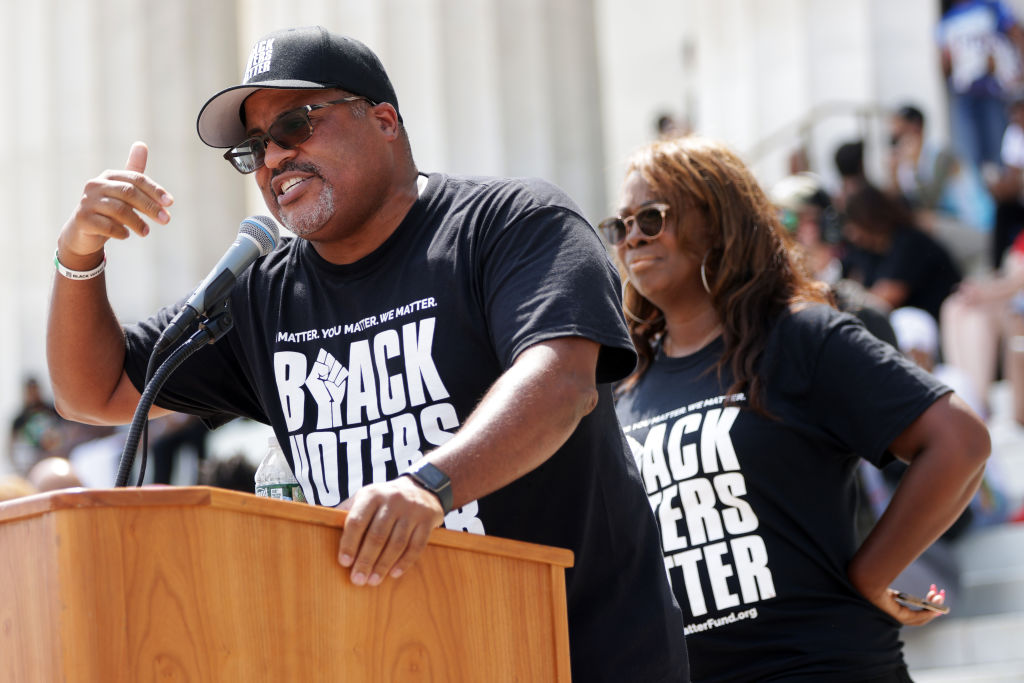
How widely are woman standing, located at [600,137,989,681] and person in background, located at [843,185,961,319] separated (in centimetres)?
490

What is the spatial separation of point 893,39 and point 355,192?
29.9 ft

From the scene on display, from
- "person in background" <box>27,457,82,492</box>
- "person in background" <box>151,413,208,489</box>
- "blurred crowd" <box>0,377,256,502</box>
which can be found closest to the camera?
"person in background" <box>27,457,82,492</box>

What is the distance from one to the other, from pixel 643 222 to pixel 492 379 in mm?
1345

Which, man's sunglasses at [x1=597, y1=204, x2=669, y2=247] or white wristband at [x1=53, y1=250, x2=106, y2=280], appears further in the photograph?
man's sunglasses at [x1=597, y1=204, x2=669, y2=247]

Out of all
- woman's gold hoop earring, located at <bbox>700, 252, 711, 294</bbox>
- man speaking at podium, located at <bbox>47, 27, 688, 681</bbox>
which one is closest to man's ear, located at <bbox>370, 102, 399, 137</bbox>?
man speaking at podium, located at <bbox>47, 27, 688, 681</bbox>

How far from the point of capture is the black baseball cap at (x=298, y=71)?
287cm

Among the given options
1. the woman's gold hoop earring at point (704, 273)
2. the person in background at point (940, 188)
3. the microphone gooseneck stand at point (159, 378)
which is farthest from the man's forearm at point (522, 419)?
the person in background at point (940, 188)

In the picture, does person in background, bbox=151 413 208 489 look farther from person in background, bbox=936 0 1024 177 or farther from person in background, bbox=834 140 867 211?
person in background, bbox=936 0 1024 177

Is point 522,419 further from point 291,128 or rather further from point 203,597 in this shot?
point 291,128

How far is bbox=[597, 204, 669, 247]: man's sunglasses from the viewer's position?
12.9 ft

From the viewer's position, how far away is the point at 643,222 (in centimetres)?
396

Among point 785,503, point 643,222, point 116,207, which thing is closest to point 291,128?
point 116,207

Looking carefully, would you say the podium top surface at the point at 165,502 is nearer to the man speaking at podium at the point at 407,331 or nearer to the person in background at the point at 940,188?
the man speaking at podium at the point at 407,331

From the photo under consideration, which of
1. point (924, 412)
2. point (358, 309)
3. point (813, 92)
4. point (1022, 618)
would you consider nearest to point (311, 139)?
point (358, 309)
